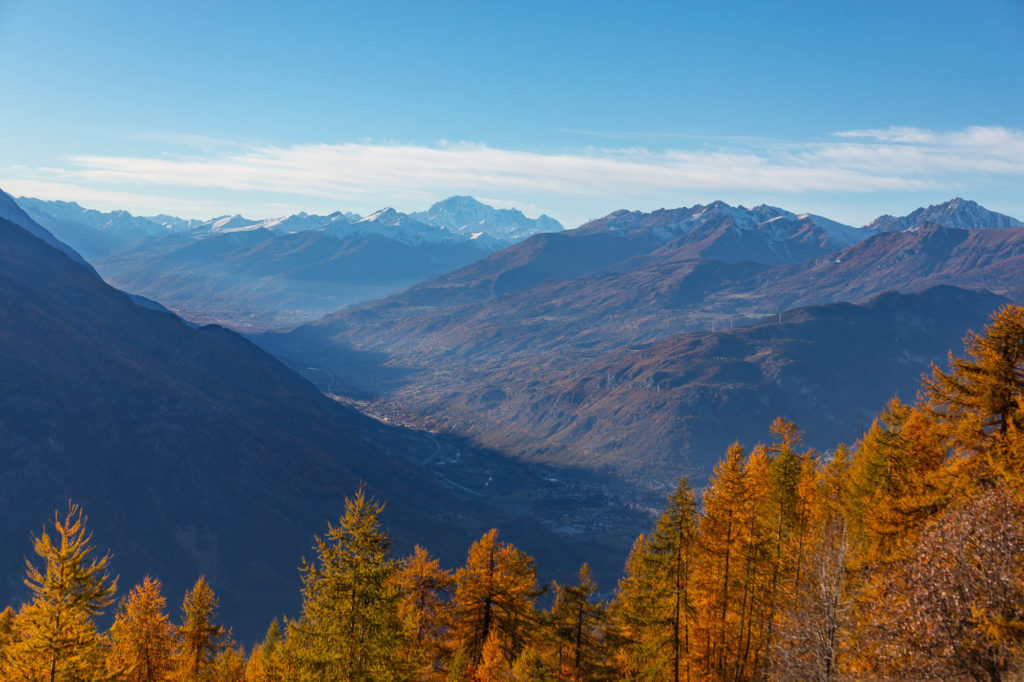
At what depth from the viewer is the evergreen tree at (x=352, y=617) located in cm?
2525

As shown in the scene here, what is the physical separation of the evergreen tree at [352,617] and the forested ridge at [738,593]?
0.27ft

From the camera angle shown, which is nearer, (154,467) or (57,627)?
(57,627)

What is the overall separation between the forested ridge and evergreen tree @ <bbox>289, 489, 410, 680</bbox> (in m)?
0.08

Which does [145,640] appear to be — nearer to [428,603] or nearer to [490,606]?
[428,603]

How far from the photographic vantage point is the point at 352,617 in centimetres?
2558

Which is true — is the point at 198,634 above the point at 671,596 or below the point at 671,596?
below

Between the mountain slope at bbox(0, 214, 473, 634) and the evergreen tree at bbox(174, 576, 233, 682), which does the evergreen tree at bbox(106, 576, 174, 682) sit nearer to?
the evergreen tree at bbox(174, 576, 233, 682)

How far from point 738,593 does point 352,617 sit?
21775mm

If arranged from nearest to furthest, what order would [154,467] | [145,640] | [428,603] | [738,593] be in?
[738,593], [145,640], [428,603], [154,467]

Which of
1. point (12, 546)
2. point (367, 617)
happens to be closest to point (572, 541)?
point (12, 546)

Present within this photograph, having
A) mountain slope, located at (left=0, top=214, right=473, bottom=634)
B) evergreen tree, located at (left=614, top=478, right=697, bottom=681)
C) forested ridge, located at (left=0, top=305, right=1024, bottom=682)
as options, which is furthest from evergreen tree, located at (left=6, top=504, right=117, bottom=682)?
mountain slope, located at (left=0, top=214, right=473, bottom=634)

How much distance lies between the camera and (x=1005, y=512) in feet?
69.3

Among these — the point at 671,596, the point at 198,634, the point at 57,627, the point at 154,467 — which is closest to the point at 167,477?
the point at 154,467

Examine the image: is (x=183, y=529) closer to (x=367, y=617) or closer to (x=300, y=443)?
(x=300, y=443)
